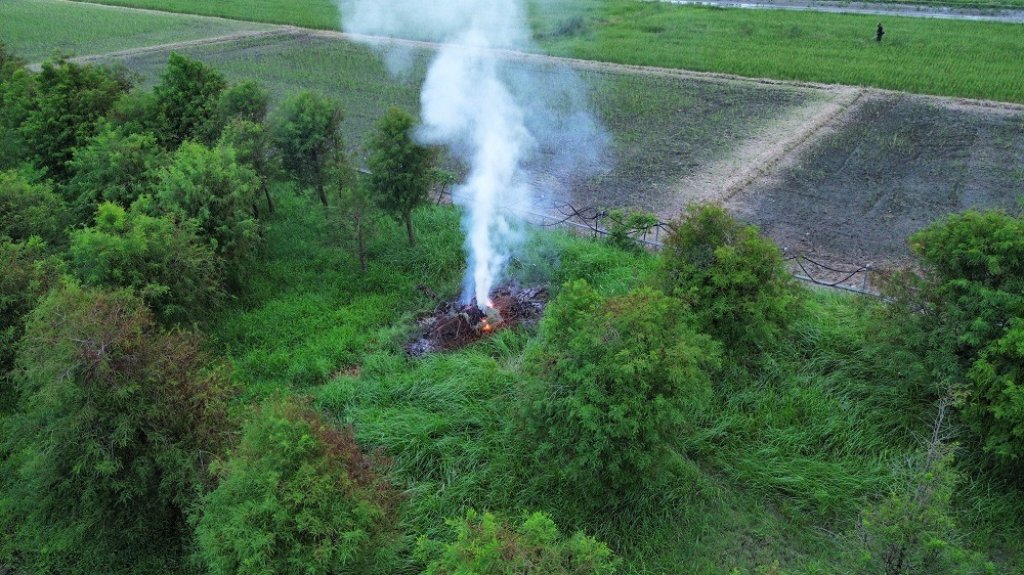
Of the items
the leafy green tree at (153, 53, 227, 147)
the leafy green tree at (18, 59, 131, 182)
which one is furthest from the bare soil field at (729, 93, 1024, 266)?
→ the leafy green tree at (18, 59, 131, 182)

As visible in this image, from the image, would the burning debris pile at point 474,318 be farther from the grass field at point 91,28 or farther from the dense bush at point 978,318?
the grass field at point 91,28

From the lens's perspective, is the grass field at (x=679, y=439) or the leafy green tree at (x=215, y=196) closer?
the grass field at (x=679, y=439)

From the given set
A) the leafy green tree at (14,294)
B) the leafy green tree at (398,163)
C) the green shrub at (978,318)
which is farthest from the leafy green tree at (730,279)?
the leafy green tree at (14,294)

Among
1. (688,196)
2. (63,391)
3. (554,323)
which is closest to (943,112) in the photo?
(688,196)

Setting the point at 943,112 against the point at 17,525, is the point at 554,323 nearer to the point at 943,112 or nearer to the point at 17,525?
the point at 17,525

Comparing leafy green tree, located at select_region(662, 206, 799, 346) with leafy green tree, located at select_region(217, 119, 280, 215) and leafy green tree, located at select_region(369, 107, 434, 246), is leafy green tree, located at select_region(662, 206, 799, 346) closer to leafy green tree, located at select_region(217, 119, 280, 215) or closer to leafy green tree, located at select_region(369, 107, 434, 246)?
leafy green tree, located at select_region(369, 107, 434, 246)
